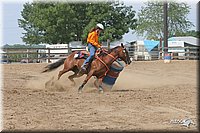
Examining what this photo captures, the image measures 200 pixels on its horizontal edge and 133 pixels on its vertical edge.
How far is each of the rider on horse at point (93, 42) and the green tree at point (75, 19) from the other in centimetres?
2546

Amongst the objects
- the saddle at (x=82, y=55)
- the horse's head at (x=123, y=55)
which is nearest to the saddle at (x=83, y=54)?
the saddle at (x=82, y=55)

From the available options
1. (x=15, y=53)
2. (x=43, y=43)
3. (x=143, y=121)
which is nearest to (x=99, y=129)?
(x=143, y=121)

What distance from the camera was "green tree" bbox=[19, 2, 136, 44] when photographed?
37125 mm

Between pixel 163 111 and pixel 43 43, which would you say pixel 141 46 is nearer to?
pixel 43 43

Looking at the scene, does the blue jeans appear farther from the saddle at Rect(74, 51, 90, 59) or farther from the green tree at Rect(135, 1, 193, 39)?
the green tree at Rect(135, 1, 193, 39)

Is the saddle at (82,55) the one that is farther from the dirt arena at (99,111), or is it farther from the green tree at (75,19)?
the green tree at (75,19)

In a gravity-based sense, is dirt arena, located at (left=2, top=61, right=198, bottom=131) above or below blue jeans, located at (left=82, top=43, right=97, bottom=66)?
below

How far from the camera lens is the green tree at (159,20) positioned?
45062mm

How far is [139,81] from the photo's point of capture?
13.8 meters

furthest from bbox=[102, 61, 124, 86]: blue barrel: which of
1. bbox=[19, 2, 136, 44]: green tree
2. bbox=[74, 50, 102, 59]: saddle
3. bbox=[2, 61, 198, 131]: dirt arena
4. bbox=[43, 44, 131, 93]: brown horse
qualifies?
bbox=[19, 2, 136, 44]: green tree

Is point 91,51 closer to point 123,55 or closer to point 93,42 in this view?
point 93,42

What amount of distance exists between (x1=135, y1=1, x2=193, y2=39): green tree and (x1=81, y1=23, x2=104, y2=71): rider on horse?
99.5 ft

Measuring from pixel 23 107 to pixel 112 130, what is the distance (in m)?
2.46

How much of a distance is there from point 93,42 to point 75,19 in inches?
1059
